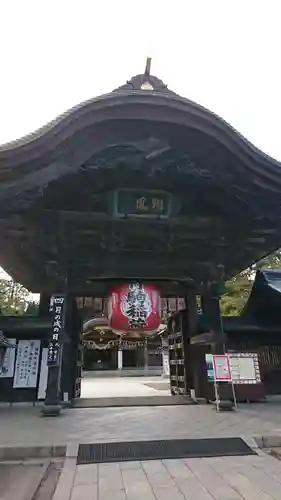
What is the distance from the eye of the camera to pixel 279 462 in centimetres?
436

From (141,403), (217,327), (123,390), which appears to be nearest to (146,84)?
(217,327)

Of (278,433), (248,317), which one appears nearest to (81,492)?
(278,433)

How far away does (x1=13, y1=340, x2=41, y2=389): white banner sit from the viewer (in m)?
9.40

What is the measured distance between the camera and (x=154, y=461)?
4.46 metres

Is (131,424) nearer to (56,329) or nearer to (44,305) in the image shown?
(56,329)

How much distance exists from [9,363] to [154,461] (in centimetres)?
614

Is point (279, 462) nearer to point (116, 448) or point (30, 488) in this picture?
→ point (116, 448)

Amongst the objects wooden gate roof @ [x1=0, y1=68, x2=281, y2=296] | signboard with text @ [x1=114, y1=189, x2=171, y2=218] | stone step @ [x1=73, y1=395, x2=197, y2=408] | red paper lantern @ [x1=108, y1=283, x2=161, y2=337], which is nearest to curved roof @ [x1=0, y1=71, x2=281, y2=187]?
wooden gate roof @ [x1=0, y1=68, x2=281, y2=296]

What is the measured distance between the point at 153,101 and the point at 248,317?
23.8ft

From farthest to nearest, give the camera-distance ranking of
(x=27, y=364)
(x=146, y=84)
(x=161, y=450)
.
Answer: (x=27, y=364) < (x=146, y=84) < (x=161, y=450)

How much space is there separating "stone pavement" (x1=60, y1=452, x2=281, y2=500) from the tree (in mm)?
23070

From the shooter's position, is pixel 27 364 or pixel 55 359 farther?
pixel 27 364

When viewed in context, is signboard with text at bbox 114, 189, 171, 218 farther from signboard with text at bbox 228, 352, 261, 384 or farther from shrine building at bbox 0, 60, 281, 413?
signboard with text at bbox 228, 352, 261, 384

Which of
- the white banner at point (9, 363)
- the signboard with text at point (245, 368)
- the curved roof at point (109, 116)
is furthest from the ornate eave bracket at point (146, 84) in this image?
the white banner at point (9, 363)
